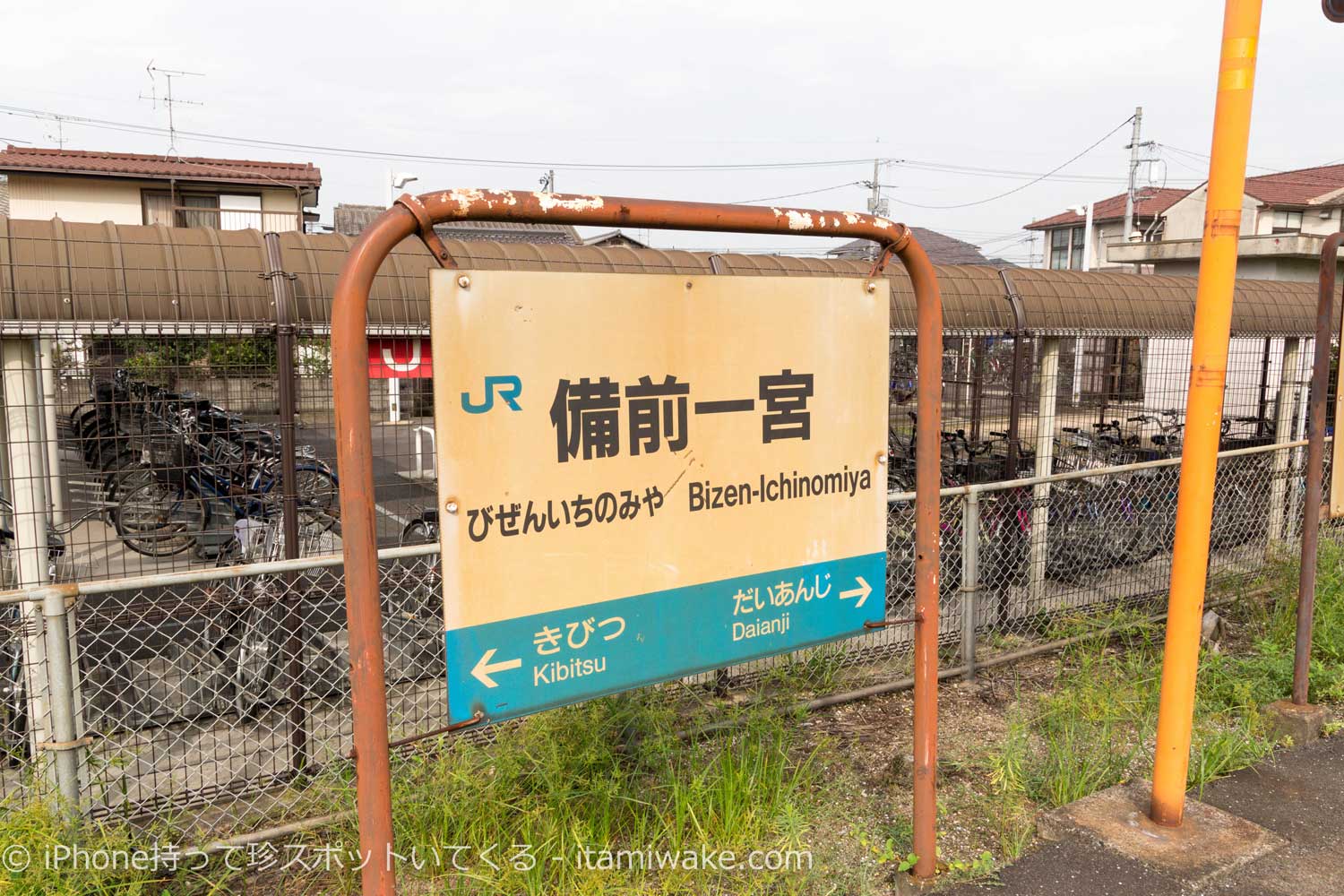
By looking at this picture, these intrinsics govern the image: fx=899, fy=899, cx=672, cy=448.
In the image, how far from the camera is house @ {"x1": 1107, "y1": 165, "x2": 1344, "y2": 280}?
601 inches

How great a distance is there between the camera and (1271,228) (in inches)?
866

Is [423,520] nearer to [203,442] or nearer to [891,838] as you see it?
[203,442]

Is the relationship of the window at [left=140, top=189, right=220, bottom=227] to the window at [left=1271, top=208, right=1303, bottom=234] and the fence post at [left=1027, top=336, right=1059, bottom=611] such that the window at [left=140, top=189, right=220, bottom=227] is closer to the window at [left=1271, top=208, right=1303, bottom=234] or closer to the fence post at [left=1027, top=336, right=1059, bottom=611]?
the fence post at [left=1027, top=336, right=1059, bottom=611]

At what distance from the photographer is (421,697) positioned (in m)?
4.46

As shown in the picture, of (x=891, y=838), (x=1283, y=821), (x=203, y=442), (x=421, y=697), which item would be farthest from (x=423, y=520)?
(x=1283, y=821)

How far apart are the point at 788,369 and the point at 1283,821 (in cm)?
242

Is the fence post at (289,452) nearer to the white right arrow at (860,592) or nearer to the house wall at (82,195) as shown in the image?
the white right arrow at (860,592)

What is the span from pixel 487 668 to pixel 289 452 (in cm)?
206

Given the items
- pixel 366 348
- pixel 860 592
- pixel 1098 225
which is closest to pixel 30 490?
pixel 366 348

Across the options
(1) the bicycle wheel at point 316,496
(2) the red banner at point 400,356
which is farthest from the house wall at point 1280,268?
(2) the red banner at point 400,356

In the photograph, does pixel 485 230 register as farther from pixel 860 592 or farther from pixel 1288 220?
pixel 860 592

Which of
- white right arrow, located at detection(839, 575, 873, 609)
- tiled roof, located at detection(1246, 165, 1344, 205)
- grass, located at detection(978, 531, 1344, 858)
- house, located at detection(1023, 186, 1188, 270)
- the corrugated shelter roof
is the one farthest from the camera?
house, located at detection(1023, 186, 1188, 270)

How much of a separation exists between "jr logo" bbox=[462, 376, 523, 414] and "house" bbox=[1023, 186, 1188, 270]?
30.0 metres

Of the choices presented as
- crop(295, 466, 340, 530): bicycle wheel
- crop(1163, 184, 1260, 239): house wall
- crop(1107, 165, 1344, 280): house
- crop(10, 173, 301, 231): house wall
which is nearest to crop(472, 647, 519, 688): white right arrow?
crop(295, 466, 340, 530): bicycle wheel
